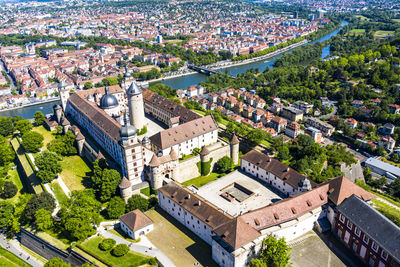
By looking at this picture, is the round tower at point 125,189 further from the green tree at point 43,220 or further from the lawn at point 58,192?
the green tree at point 43,220

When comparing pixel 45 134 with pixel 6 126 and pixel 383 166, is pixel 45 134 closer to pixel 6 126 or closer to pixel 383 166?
pixel 6 126

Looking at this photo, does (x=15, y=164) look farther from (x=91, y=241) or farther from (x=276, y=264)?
(x=276, y=264)

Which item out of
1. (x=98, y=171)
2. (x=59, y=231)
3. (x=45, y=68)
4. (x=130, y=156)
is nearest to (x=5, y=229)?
(x=59, y=231)

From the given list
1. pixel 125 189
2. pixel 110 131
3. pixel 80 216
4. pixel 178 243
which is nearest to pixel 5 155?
pixel 110 131

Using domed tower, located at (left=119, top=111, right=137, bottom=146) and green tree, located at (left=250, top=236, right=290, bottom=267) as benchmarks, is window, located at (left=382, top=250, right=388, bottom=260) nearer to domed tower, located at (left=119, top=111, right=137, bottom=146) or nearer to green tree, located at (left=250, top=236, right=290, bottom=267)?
green tree, located at (left=250, top=236, right=290, bottom=267)

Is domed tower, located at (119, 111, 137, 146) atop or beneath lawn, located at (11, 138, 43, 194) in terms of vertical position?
atop

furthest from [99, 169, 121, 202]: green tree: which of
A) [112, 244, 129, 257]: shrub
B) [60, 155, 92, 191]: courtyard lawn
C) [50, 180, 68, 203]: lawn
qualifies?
[112, 244, 129, 257]: shrub

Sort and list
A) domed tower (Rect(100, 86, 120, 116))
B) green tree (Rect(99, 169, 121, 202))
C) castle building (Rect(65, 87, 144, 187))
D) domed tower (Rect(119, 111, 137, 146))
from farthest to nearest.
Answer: domed tower (Rect(100, 86, 120, 116))
castle building (Rect(65, 87, 144, 187))
green tree (Rect(99, 169, 121, 202))
domed tower (Rect(119, 111, 137, 146))
